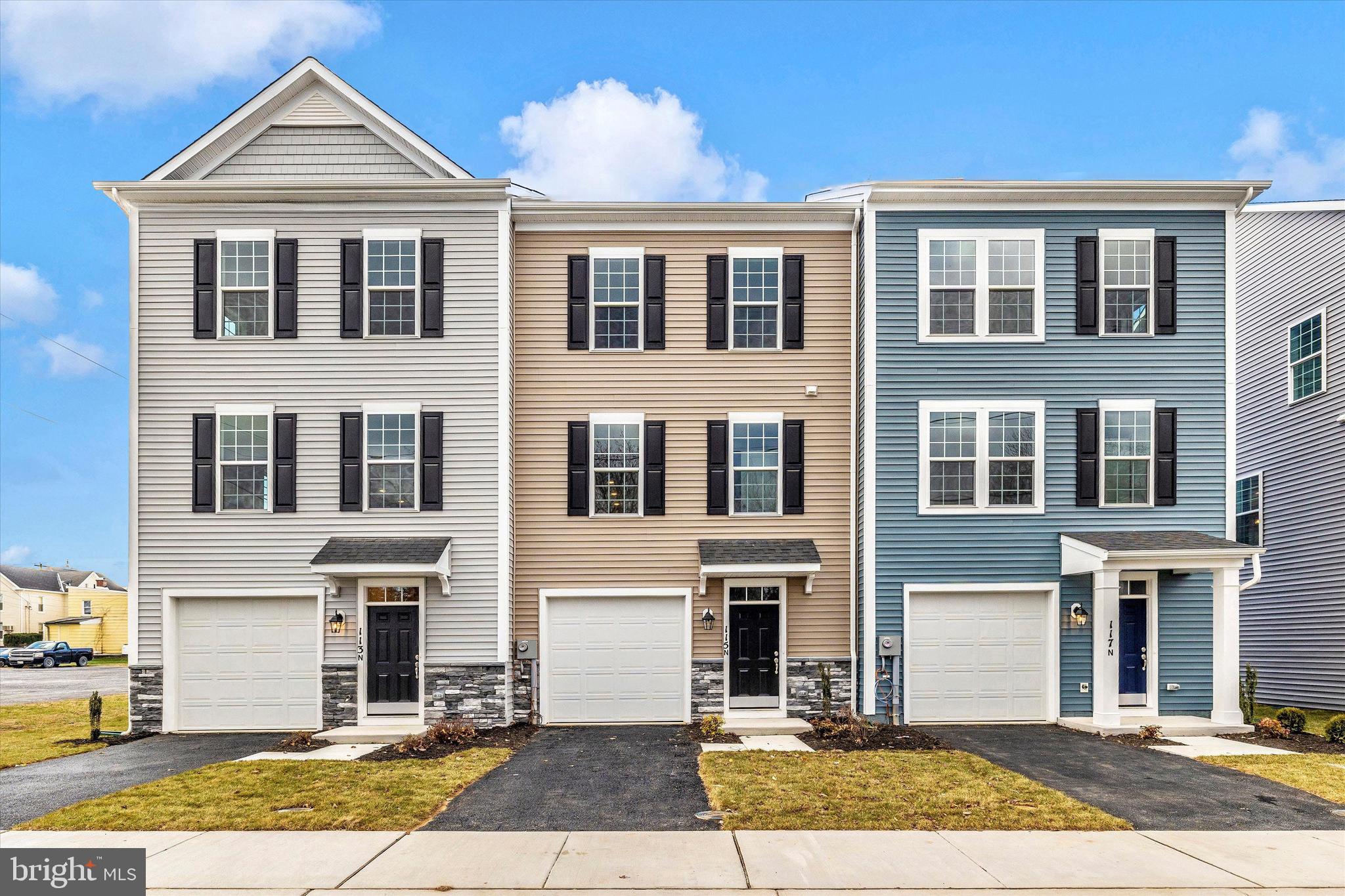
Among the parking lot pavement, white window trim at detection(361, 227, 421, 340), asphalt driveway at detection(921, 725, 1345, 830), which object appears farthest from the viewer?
the parking lot pavement

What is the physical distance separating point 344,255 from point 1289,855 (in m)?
14.3

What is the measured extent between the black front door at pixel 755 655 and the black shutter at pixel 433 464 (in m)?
5.19

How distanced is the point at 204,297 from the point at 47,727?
820cm

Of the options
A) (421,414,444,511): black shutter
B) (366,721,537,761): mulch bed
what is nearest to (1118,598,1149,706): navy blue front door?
(366,721,537,761): mulch bed

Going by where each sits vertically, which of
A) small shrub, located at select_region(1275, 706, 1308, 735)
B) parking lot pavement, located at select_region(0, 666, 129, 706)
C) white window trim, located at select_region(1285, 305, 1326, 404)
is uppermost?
white window trim, located at select_region(1285, 305, 1326, 404)

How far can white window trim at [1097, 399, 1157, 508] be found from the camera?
47.8ft

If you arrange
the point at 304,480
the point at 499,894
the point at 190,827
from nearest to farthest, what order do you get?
the point at 499,894 < the point at 190,827 < the point at 304,480

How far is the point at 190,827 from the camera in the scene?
8195 millimetres

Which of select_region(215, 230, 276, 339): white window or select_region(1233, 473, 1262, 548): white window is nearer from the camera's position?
select_region(215, 230, 276, 339): white window

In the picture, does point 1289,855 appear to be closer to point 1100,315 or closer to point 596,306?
point 1100,315

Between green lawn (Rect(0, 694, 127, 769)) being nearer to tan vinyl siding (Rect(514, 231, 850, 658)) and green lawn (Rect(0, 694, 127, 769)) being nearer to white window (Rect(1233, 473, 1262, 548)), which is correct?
tan vinyl siding (Rect(514, 231, 850, 658))

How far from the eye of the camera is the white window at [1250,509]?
60.2 ft

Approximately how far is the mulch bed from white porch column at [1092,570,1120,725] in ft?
29.2

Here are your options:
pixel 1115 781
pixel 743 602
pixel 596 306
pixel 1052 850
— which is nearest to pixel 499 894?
pixel 1052 850
